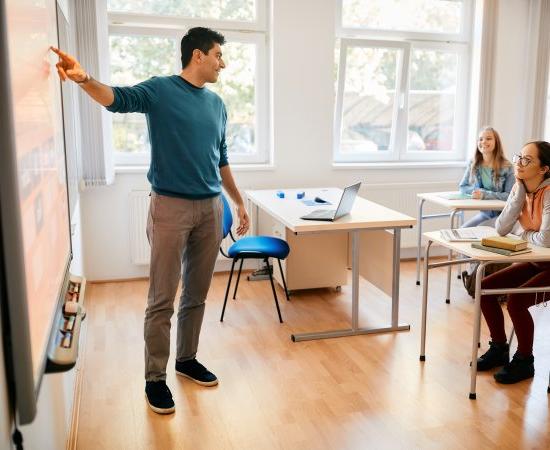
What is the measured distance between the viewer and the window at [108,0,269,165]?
4715 millimetres

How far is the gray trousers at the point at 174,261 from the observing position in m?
2.62

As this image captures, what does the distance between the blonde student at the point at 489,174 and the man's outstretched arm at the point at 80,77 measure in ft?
10.2

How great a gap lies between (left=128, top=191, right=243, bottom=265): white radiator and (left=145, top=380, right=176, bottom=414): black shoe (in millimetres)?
2164

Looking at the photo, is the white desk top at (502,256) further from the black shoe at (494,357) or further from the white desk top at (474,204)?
the white desk top at (474,204)

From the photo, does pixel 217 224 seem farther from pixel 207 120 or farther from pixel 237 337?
pixel 237 337

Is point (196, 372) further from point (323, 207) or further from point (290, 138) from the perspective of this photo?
point (290, 138)

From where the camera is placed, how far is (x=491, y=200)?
438 centimetres

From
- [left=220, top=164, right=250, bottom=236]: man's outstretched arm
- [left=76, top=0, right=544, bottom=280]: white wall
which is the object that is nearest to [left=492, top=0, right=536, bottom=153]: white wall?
[left=76, top=0, right=544, bottom=280]: white wall

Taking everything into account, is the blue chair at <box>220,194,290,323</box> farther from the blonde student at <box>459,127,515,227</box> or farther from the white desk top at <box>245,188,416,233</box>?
the blonde student at <box>459,127,515,227</box>

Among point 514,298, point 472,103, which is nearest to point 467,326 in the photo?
point 514,298

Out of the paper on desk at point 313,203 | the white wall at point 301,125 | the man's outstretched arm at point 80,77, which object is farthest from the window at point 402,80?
the man's outstretched arm at point 80,77

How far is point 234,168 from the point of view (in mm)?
4977

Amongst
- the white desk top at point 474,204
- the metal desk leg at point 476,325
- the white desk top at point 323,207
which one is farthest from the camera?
the white desk top at point 474,204

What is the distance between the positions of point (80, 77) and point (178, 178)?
873 mm
